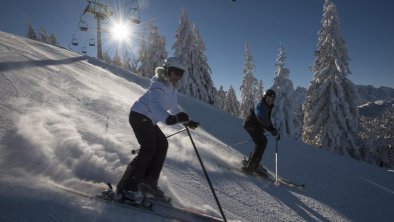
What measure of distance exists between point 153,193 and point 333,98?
25.1 metres

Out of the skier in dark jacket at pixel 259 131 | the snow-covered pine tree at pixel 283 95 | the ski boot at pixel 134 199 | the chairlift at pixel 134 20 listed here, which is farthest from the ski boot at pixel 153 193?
the snow-covered pine tree at pixel 283 95

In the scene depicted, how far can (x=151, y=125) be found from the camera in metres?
4.36

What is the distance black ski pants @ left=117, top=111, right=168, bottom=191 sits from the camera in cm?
420

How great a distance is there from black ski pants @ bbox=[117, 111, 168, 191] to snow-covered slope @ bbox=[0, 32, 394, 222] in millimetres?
474

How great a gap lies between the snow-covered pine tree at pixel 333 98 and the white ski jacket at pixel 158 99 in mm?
24841

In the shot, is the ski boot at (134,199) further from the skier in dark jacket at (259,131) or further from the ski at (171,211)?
the skier in dark jacket at (259,131)

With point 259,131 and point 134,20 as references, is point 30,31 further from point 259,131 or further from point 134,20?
point 259,131

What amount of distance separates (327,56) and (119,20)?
21.4 m

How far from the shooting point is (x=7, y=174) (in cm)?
387

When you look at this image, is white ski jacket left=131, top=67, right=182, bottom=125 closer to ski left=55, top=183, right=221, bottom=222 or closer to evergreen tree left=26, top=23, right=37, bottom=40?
ski left=55, top=183, right=221, bottom=222

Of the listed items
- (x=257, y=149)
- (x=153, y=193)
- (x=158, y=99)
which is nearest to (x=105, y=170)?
(x=153, y=193)

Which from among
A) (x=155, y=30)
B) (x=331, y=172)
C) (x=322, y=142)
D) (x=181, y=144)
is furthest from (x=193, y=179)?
(x=155, y=30)

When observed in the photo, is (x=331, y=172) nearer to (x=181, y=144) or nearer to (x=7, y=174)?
(x=181, y=144)

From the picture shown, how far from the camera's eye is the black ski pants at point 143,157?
4.20 meters
